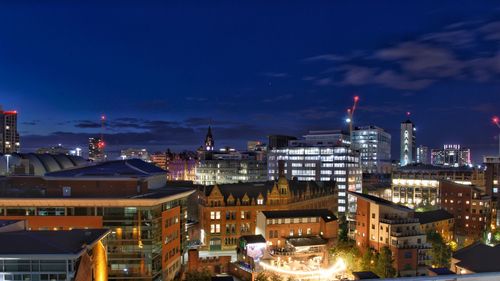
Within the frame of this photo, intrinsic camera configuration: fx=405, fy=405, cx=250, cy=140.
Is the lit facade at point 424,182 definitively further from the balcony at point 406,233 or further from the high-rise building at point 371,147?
the high-rise building at point 371,147

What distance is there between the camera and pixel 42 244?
19875 mm

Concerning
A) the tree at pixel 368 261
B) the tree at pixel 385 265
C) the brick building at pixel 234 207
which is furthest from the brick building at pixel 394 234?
the brick building at pixel 234 207

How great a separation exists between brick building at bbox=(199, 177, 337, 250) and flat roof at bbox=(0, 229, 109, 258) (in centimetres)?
2819

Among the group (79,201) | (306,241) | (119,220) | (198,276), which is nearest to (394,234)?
(306,241)

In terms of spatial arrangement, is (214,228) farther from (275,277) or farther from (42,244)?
(42,244)

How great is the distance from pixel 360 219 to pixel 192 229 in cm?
2162

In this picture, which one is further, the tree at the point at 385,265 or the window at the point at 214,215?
the window at the point at 214,215

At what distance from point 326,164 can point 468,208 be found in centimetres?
3058

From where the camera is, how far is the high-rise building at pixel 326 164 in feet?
285

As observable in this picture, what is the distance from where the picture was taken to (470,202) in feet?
213

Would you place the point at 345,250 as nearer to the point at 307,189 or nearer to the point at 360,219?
the point at 360,219

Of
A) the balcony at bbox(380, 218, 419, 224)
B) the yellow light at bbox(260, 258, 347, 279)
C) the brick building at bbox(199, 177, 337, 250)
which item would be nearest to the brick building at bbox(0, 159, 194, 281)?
the yellow light at bbox(260, 258, 347, 279)

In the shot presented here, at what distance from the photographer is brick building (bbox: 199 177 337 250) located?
49031 mm

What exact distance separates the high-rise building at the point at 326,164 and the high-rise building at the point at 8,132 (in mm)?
110214
